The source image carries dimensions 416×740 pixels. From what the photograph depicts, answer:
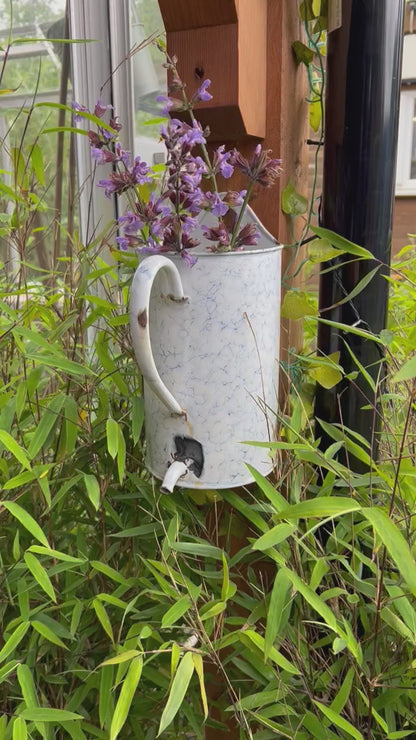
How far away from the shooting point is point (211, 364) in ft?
2.27

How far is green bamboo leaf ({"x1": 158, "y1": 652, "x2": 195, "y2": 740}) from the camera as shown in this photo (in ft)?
1.78

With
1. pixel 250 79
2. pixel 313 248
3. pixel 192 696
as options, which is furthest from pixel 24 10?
pixel 192 696

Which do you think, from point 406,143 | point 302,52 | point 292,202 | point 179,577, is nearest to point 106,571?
point 179,577

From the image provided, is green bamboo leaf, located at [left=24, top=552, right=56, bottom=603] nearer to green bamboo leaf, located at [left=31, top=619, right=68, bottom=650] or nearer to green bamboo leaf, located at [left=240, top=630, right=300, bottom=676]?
green bamboo leaf, located at [left=31, top=619, right=68, bottom=650]

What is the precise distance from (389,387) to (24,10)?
1442 millimetres

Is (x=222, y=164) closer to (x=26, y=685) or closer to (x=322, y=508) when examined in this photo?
(x=322, y=508)

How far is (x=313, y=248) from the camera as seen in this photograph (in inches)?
32.3

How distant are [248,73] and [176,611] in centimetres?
68

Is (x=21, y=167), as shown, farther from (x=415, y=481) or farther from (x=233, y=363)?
(x=415, y=481)

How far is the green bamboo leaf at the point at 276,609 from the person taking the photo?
1.90ft

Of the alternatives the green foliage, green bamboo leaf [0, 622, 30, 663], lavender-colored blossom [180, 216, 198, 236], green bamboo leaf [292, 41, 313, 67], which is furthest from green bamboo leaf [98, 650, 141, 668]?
green bamboo leaf [292, 41, 313, 67]

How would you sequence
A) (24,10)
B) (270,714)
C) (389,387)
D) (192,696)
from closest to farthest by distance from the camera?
(270,714), (192,696), (389,387), (24,10)

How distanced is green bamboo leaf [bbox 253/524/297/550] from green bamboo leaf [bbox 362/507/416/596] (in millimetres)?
85

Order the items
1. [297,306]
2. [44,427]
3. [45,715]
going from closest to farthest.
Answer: [45,715], [44,427], [297,306]
